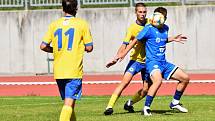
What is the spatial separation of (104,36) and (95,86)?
7807 mm

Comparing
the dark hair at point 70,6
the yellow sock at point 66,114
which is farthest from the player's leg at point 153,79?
the dark hair at point 70,6

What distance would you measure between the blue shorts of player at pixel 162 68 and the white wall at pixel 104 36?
17.8m

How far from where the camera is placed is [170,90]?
2211 cm

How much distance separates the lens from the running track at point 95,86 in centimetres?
2186

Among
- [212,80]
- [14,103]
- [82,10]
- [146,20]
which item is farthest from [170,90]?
[82,10]

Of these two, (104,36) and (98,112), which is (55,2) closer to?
(104,36)

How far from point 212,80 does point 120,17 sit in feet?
24.0

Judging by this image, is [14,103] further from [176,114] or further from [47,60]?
[47,60]

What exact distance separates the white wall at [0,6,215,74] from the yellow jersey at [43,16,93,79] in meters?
21.0

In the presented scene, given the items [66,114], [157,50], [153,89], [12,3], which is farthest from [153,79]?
[12,3]

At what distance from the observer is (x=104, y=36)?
31609mm

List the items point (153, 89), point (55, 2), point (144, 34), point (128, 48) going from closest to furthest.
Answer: point (153, 89)
point (144, 34)
point (128, 48)
point (55, 2)

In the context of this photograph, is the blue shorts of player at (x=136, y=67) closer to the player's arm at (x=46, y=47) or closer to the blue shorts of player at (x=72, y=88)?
the player's arm at (x=46, y=47)

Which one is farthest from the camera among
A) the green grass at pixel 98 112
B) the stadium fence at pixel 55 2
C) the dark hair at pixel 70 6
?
the stadium fence at pixel 55 2
